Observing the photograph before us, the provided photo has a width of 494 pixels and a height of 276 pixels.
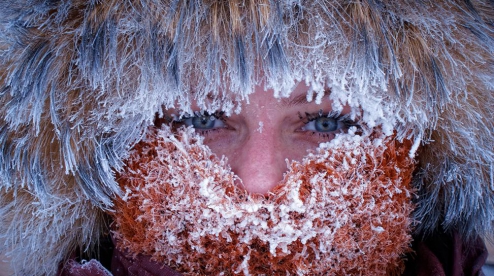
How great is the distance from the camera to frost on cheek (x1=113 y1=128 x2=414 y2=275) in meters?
0.88

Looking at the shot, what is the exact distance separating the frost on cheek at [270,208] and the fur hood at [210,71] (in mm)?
70

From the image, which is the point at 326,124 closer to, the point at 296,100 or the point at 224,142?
the point at 296,100

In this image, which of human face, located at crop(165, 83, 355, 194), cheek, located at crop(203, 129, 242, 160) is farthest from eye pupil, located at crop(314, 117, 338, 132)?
cheek, located at crop(203, 129, 242, 160)

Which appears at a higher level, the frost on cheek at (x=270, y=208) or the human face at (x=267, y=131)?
the human face at (x=267, y=131)

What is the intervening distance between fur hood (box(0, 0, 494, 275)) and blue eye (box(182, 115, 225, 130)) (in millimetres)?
73

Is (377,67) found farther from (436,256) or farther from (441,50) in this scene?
(436,256)

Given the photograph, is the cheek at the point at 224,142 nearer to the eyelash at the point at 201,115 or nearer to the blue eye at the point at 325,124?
the eyelash at the point at 201,115

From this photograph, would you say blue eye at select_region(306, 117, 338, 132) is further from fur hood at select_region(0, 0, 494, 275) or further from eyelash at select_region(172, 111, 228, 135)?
eyelash at select_region(172, 111, 228, 135)

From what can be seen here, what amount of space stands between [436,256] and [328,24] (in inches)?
27.2

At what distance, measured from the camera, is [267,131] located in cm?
92

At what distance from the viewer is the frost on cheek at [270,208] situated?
34.7 inches

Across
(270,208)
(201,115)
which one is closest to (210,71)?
(201,115)

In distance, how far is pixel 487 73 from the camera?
90 centimetres

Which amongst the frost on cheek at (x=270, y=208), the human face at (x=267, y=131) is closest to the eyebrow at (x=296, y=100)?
the human face at (x=267, y=131)
